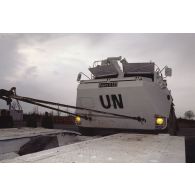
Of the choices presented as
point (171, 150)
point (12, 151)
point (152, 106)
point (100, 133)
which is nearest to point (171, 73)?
point (152, 106)

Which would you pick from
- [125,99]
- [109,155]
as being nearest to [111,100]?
[125,99]

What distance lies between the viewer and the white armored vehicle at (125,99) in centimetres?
556

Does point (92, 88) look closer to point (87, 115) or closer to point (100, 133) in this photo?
point (87, 115)

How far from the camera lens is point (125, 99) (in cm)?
568

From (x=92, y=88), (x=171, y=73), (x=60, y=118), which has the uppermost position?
(x=171, y=73)

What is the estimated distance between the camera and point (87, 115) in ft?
20.0

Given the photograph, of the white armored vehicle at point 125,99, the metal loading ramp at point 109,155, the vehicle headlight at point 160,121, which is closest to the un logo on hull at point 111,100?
the white armored vehicle at point 125,99

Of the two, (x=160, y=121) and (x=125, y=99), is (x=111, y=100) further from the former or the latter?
(x=160, y=121)

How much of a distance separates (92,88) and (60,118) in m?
24.2

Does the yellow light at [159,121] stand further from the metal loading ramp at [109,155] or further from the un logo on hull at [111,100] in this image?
the metal loading ramp at [109,155]

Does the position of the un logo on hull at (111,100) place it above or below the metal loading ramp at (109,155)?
above

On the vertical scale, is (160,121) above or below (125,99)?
below

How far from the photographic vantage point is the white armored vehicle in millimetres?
5562

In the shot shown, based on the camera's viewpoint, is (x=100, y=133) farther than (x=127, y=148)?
Yes
